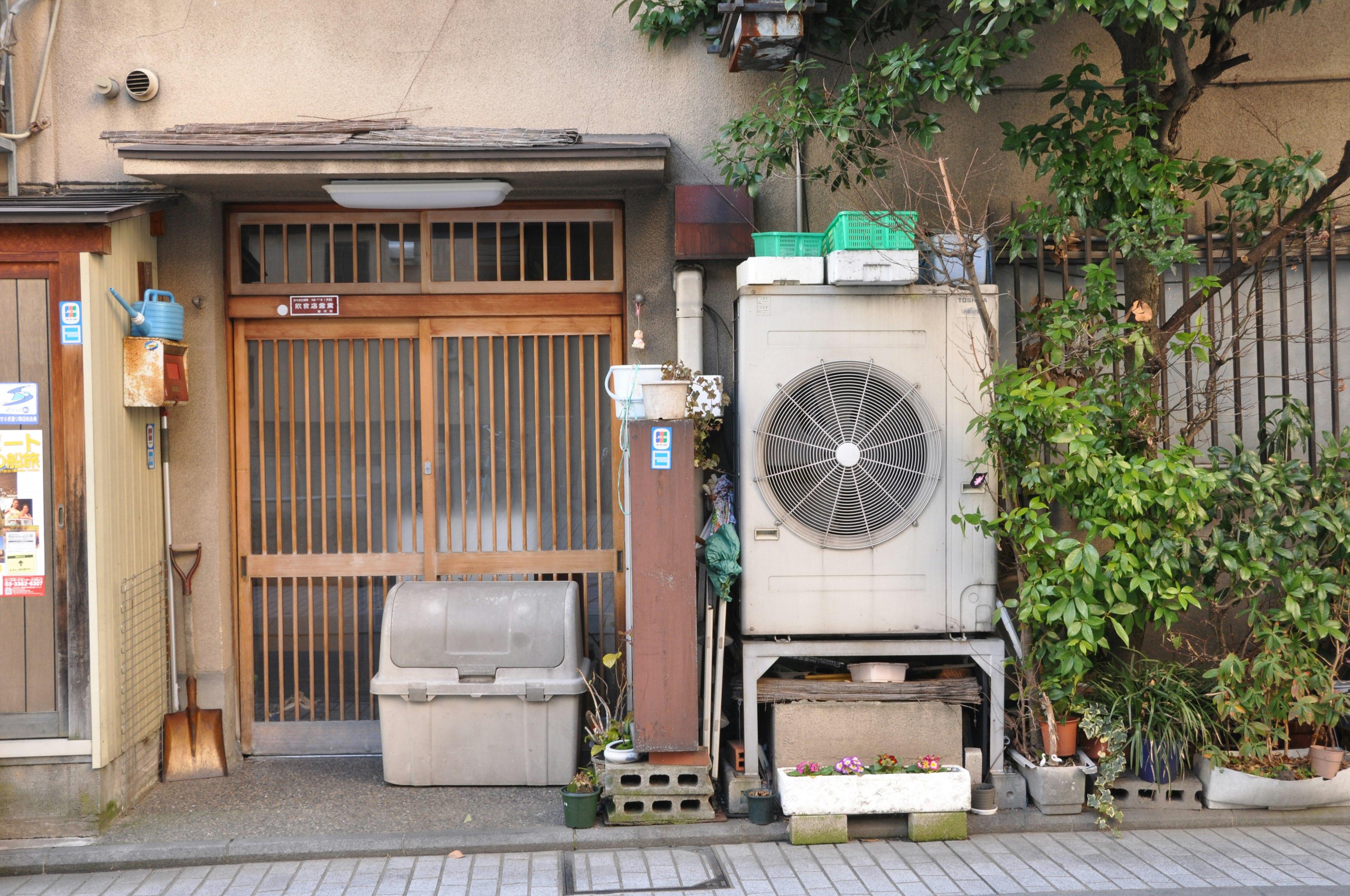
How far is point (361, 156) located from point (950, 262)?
336 cm

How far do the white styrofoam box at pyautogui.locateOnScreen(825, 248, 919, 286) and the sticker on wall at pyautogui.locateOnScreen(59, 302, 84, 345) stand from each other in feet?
13.2

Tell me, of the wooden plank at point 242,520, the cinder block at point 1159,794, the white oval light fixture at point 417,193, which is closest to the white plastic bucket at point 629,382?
the white oval light fixture at point 417,193

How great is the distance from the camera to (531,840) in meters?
5.33

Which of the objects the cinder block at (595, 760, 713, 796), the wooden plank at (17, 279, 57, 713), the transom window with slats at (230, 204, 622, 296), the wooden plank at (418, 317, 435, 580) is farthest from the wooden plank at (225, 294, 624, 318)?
the cinder block at (595, 760, 713, 796)

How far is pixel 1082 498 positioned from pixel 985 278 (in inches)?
53.0

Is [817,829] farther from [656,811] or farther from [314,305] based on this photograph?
[314,305]

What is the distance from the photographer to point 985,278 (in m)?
5.76

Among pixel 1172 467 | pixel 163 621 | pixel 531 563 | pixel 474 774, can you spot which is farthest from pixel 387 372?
pixel 1172 467

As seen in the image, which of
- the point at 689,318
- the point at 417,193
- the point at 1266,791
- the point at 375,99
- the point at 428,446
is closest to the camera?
the point at 1266,791

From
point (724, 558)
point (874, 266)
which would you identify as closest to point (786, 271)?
point (874, 266)

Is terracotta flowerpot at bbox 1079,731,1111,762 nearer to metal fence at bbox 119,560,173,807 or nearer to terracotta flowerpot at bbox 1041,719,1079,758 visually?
terracotta flowerpot at bbox 1041,719,1079,758

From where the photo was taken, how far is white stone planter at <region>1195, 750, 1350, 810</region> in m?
5.51

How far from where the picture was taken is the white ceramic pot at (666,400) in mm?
5410

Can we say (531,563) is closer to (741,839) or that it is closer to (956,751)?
(741,839)
